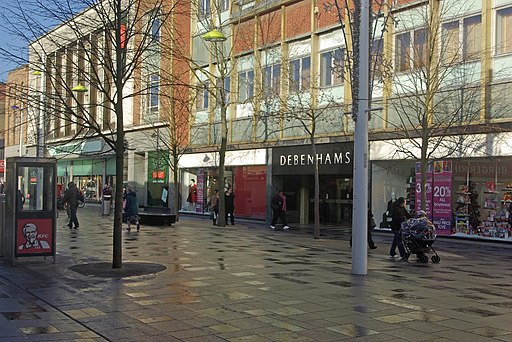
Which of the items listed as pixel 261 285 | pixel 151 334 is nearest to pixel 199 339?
pixel 151 334

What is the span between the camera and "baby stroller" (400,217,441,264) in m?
14.2

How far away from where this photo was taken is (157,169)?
38.4m

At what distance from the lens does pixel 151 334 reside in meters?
6.87

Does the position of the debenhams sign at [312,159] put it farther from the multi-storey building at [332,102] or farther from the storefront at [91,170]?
the storefront at [91,170]

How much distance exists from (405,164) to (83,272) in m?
14.4

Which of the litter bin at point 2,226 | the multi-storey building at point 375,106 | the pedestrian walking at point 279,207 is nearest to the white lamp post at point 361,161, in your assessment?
the multi-storey building at point 375,106

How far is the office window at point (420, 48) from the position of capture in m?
19.4

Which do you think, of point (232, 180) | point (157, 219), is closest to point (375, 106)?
point (157, 219)

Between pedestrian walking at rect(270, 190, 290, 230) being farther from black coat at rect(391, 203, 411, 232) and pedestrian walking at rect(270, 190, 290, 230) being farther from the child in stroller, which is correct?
the child in stroller

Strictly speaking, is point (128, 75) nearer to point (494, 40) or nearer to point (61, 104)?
point (61, 104)

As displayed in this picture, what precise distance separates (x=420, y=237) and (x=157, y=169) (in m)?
26.4

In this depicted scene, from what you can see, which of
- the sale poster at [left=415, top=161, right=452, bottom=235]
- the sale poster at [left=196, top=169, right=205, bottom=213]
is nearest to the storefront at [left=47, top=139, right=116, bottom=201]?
the sale poster at [left=196, top=169, right=205, bottom=213]

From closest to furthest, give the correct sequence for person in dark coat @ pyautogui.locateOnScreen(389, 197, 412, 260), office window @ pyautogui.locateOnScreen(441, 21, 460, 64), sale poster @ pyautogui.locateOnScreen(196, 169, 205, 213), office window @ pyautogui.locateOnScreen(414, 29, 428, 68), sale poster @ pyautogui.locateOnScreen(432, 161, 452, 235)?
1. person in dark coat @ pyautogui.locateOnScreen(389, 197, 412, 260)
2. office window @ pyautogui.locateOnScreen(414, 29, 428, 68)
3. office window @ pyautogui.locateOnScreen(441, 21, 460, 64)
4. sale poster @ pyautogui.locateOnScreen(432, 161, 452, 235)
5. sale poster @ pyautogui.locateOnScreen(196, 169, 205, 213)

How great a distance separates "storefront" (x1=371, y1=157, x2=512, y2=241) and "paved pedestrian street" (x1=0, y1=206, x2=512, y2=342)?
4.08 metres
